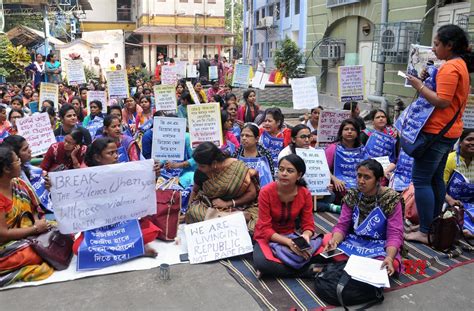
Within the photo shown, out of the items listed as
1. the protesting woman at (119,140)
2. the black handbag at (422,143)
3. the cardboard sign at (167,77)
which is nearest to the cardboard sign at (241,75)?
the cardboard sign at (167,77)

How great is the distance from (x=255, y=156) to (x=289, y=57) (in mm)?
11573

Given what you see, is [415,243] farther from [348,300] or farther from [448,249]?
[348,300]

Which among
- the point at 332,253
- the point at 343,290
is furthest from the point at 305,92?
the point at 343,290

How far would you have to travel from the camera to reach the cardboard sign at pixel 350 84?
641 cm

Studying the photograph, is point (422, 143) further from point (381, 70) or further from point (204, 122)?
point (381, 70)

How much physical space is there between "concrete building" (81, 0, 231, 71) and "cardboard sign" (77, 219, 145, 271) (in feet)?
94.4

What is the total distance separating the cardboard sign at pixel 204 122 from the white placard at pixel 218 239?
5.29 ft

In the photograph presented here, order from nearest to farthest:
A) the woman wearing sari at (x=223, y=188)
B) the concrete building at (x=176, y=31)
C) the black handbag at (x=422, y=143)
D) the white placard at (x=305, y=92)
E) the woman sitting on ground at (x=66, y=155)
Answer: the black handbag at (x=422, y=143)
the woman wearing sari at (x=223, y=188)
the woman sitting on ground at (x=66, y=155)
the white placard at (x=305, y=92)
the concrete building at (x=176, y=31)

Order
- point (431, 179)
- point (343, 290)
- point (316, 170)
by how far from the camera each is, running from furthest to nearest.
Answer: point (316, 170)
point (431, 179)
point (343, 290)

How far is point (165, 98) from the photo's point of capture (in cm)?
795

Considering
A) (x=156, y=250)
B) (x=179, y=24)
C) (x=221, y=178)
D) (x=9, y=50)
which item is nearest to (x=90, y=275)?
(x=156, y=250)

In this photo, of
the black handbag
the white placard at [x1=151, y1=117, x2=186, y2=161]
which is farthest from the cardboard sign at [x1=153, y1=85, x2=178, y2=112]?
the black handbag

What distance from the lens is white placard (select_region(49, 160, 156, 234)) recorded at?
11.9ft

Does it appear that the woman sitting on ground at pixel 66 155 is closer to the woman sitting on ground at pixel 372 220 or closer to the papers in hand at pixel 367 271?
the woman sitting on ground at pixel 372 220
